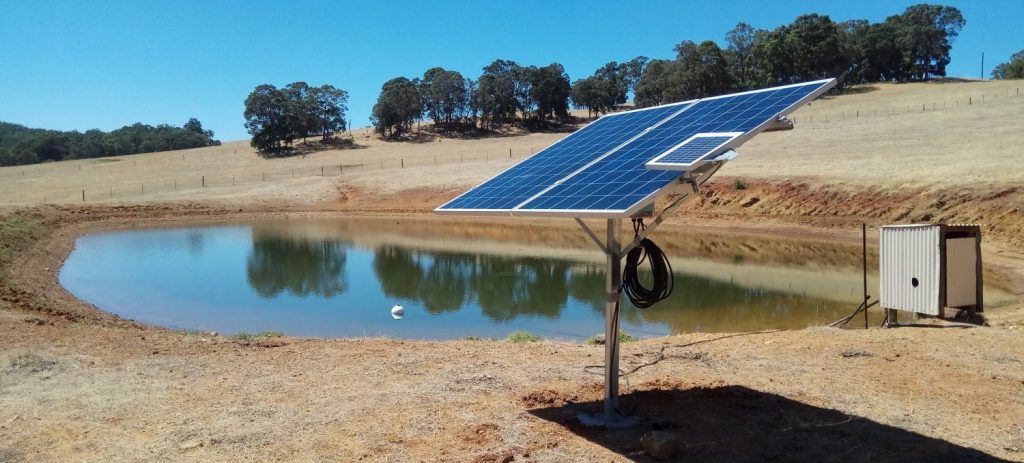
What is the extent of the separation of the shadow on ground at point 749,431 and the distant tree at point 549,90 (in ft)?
332

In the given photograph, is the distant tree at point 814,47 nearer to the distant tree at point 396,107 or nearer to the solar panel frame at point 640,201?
the distant tree at point 396,107

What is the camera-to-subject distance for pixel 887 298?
12.5m

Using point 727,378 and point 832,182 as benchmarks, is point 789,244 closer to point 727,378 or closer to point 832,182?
point 832,182

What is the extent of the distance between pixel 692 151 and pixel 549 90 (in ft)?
336

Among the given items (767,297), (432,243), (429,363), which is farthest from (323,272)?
(429,363)

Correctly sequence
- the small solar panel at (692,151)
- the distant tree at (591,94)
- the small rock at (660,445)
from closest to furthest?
the small rock at (660,445)
the small solar panel at (692,151)
the distant tree at (591,94)

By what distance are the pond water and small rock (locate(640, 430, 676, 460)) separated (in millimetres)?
8299

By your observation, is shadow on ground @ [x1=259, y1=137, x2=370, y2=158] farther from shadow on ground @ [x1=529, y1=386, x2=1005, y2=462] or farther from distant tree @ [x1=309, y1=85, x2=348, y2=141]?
shadow on ground @ [x1=529, y1=386, x2=1005, y2=462]

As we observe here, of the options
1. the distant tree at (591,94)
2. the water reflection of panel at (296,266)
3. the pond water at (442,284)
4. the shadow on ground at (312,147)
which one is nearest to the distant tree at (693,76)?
the distant tree at (591,94)

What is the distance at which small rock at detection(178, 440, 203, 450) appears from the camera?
6262mm

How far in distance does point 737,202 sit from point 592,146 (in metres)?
29.9

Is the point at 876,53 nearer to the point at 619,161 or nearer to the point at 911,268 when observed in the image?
the point at 911,268

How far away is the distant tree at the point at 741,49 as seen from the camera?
341ft

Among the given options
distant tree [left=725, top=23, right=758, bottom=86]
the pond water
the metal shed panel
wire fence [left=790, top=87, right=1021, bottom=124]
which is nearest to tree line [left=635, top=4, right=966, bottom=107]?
distant tree [left=725, top=23, right=758, bottom=86]
